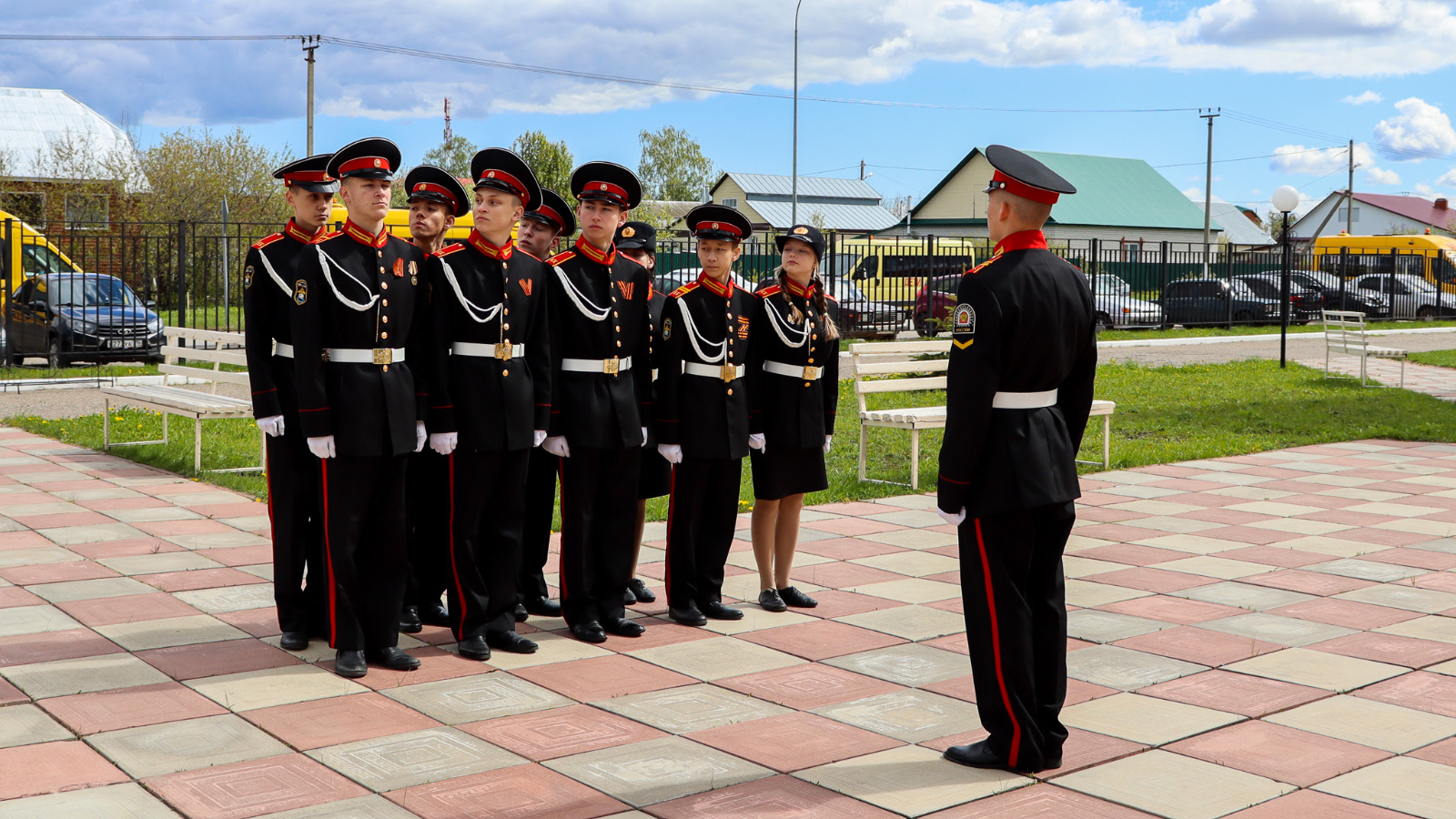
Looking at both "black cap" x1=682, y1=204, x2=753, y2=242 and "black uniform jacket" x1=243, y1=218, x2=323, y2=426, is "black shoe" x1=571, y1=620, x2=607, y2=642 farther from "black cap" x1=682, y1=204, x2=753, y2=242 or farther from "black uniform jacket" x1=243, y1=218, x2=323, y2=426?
"black cap" x1=682, y1=204, x2=753, y2=242

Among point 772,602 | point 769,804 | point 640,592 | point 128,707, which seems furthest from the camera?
point 640,592

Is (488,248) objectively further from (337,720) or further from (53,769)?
(53,769)

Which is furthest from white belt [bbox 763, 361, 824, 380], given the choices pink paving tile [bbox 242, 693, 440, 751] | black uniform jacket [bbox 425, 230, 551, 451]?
A: pink paving tile [bbox 242, 693, 440, 751]

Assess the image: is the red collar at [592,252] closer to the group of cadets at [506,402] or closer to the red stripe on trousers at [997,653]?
the group of cadets at [506,402]

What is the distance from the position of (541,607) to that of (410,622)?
2.15 feet

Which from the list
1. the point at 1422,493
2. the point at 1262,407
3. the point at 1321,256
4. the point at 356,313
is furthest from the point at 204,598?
the point at 1321,256

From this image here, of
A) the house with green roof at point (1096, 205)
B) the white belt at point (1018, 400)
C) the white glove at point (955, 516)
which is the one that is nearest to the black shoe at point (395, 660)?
the white glove at point (955, 516)

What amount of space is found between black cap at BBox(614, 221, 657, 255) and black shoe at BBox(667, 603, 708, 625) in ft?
5.79

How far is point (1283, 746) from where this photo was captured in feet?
14.2

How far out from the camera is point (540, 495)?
6.16 metres

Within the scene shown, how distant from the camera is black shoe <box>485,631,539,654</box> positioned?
5.43 metres

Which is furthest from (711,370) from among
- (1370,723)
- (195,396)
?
(195,396)

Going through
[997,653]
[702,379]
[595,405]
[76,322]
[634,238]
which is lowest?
[997,653]

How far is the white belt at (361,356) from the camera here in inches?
199
